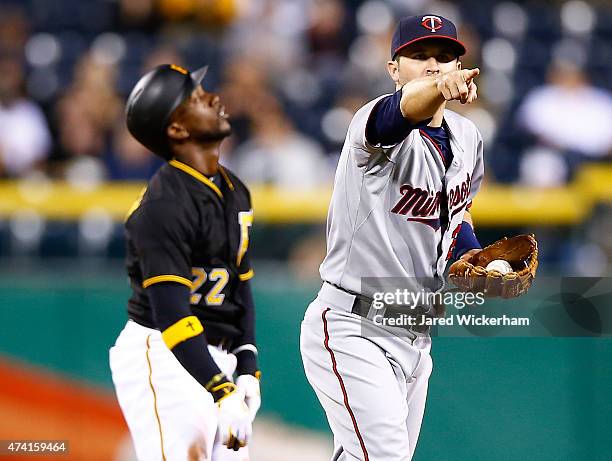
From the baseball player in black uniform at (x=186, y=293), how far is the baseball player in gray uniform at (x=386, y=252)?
0.34 meters

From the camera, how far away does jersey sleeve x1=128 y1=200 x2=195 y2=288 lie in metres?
3.29

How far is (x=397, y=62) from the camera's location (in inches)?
131

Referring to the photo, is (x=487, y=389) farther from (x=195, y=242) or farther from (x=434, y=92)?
(x=434, y=92)

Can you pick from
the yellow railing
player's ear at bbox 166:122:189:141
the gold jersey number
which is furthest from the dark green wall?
the yellow railing

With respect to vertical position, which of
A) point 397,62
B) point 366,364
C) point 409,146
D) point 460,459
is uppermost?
point 397,62

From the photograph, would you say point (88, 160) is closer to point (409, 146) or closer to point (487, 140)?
point (487, 140)

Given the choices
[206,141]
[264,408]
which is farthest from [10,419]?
[206,141]

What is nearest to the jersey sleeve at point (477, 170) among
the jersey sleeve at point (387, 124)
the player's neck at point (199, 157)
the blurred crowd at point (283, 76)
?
the jersey sleeve at point (387, 124)

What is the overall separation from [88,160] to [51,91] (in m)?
0.99

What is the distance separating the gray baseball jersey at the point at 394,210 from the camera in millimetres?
3203

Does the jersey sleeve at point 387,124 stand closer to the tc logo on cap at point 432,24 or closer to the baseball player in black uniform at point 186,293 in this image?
the tc logo on cap at point 432,24

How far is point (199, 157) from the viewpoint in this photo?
11.8 feet

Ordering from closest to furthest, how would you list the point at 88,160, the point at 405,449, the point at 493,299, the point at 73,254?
1. the point at 405,449
2. the point at 493,299
3. the point at 73,254
4. the point at 88,160

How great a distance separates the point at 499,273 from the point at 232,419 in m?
1.03
